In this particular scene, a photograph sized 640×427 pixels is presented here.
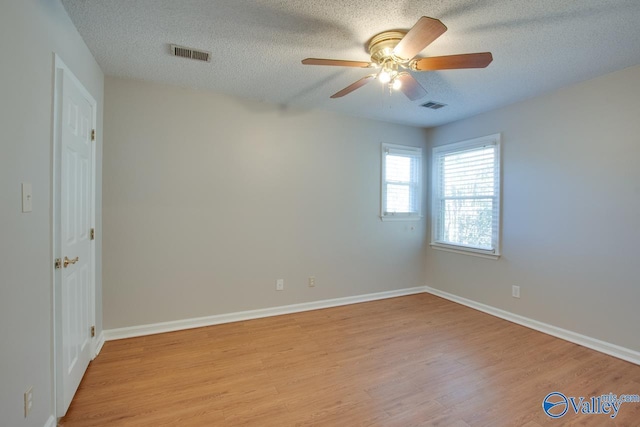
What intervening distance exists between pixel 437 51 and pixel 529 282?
271cm

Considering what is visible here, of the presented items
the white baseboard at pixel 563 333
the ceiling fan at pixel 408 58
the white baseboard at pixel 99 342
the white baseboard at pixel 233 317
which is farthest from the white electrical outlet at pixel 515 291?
the white baseboard at pixel 99 342

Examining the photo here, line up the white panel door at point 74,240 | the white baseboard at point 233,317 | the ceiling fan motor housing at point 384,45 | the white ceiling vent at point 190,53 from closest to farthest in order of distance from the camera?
the white panel door at point 74,240
the ceiling fan motor housing at point 384,45
the white ceiling vent at point 190,53
the white baseboard at point 233,317

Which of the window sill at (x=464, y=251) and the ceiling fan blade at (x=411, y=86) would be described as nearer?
the ceiling fan blade at (x=411, y=86)

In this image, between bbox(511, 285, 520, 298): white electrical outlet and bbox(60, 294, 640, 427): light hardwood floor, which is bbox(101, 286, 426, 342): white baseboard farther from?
bbox(511, 285, 520, 298): white electrical outlet

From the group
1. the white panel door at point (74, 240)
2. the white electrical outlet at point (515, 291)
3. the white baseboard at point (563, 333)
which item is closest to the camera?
Answer: the white panel door at point (74, 240)

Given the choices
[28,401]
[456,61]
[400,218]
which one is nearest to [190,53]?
[456,61]

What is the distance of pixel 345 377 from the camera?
2.29 meters

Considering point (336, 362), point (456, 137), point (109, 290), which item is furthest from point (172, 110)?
point (456, 137)

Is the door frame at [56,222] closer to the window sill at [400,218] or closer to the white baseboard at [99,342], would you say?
the white baseboard at [99,342]

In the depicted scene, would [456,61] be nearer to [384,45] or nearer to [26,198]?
[384,45]

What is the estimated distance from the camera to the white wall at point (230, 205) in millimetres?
2924

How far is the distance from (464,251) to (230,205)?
3151 mm

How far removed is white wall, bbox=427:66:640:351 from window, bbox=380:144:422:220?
109 centimetres

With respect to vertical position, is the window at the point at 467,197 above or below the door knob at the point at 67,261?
above
